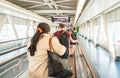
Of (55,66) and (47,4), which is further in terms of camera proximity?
(47,4)

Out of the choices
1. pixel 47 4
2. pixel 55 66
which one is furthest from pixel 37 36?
pixel 47 4

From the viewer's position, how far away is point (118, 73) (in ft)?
21.8

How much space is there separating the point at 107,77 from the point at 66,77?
3768 millimetres

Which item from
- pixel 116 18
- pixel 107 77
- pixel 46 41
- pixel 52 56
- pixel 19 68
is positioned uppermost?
pixel 116 18

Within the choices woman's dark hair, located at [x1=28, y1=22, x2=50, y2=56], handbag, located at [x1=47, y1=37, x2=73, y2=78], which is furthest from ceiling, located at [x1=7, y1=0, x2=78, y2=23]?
handbag, located at [x1=47, y1=37, x2=73, y2=78]

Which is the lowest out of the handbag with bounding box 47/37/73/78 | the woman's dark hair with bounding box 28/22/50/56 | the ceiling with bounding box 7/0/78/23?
the handbag with bounding box 47/37/73/78

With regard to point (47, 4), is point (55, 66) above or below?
below

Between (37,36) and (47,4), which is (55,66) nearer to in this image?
(37,36)

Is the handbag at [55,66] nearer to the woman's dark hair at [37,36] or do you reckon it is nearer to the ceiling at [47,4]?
the woman's dark hair at [37,36]

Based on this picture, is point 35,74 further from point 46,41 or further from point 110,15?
point 110,15

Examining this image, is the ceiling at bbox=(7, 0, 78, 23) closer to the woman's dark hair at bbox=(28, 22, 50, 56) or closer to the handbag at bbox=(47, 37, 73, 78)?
the woman's dark hair at bbox=(28, 22, 50, 56)

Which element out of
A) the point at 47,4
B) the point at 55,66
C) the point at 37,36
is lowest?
the point at 55,66

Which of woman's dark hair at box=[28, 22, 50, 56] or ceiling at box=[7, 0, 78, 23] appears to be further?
ceiling at box=[7, 0, 78, 23]

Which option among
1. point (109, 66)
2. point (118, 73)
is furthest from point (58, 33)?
point (109, 66)
